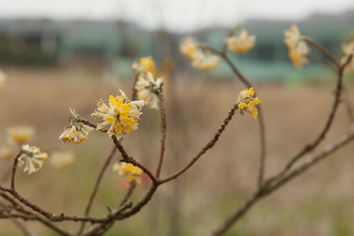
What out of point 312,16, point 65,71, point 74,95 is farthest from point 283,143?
point 312,16

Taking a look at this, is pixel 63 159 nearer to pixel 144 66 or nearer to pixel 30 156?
pixel 144 66

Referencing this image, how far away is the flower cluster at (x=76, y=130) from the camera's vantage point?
64 centimetres

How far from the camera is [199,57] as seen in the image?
4.02ft

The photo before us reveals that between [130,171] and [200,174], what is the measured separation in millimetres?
6379

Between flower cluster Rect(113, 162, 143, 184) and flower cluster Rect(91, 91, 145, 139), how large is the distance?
0.23 meters

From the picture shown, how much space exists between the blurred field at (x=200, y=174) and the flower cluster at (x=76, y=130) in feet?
5.31

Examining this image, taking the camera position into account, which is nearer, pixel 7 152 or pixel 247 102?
pixel 247 102

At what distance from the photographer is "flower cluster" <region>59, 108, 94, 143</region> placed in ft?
2.10

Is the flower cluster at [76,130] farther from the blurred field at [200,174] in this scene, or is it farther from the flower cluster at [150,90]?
the blurred field at [200,174]

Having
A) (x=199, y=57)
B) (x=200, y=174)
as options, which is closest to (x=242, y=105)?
(x=199, y=57)

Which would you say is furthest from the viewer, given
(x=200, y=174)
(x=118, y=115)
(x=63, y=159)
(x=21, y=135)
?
(x=200, y=174)

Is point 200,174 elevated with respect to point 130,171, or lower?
lower

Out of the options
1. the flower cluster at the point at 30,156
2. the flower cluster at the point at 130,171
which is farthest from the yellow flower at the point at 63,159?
the flower cluster at the point at 30,156

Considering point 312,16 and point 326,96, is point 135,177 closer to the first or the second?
point 326,96
